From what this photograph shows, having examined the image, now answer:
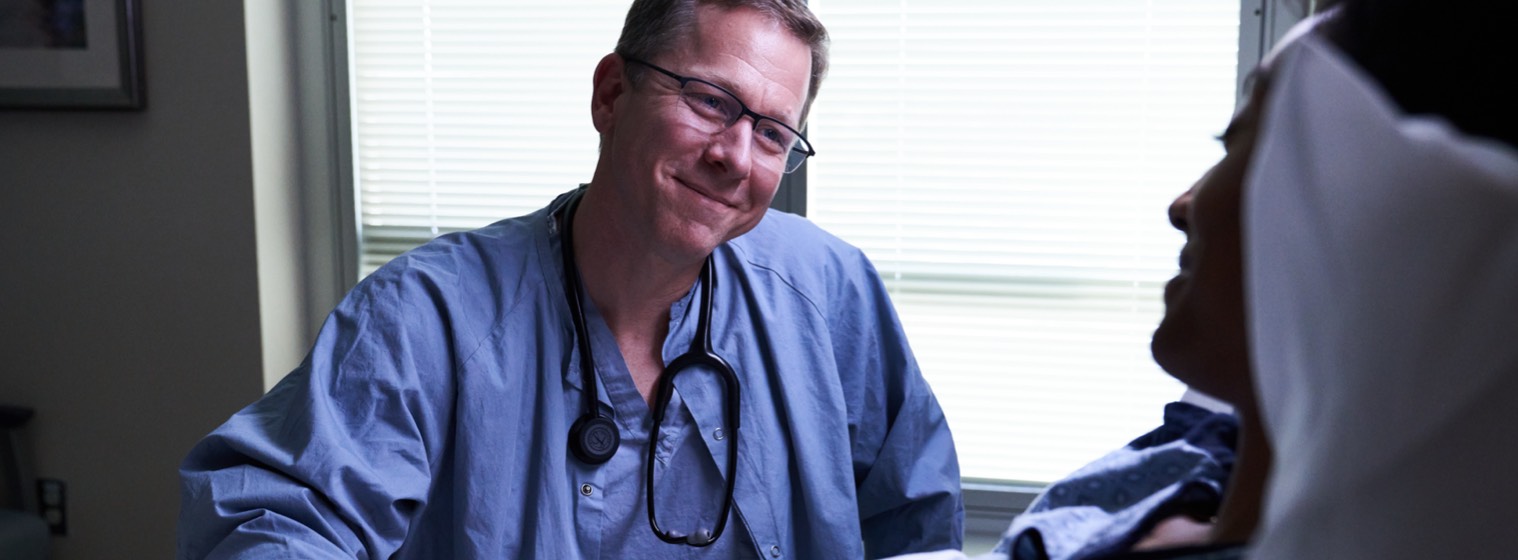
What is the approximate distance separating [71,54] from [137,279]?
18.8 inches

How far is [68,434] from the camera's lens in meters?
2.58

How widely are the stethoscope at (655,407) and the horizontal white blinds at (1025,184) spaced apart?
83 cm

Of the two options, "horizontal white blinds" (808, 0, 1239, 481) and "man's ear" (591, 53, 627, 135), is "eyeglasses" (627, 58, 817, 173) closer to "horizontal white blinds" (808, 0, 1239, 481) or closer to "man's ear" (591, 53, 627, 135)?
"man's ear" (591, 53, 627, 135)

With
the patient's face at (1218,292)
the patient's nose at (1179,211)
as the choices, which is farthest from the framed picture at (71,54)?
the patient's face at (1218,292)

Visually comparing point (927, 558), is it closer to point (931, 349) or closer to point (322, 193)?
point (931, 349)

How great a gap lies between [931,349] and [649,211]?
3.24ft

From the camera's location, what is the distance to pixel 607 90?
5.32 ft

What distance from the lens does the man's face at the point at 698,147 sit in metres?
1.50

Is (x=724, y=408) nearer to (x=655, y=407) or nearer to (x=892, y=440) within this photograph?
(x=655, y=407)

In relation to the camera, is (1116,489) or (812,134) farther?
(812,134)

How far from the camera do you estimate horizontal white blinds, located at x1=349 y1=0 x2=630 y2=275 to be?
7.90 feet

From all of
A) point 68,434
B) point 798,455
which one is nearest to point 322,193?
point 68,434

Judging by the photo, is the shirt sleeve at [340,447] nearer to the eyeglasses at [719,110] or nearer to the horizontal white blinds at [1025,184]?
the eyeglasses at [719,110]

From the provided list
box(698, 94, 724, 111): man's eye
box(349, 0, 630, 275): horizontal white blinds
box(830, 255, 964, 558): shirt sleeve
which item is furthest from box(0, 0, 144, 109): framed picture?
box(830, 255, 964, 558): shirt sleeve
